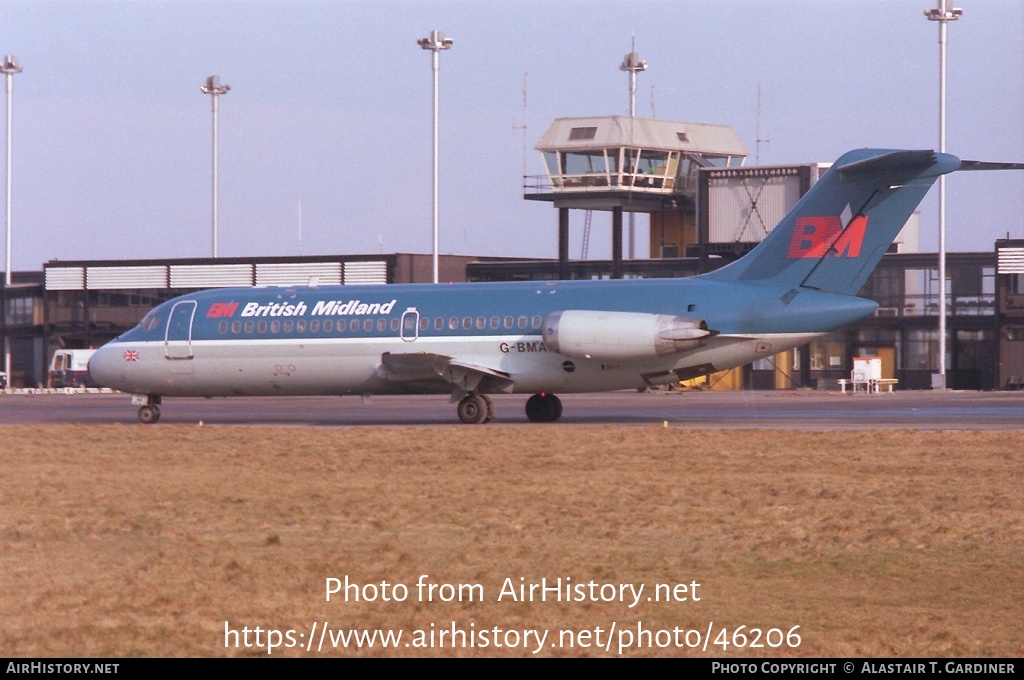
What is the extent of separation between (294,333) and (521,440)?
9.13 m

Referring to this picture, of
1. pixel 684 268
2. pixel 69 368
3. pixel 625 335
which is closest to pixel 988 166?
pixel 625 335

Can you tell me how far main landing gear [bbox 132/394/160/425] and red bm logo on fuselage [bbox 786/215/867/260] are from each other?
53.5 feet

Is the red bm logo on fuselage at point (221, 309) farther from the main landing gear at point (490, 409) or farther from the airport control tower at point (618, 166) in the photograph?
the airport control tower at point (618, 166)

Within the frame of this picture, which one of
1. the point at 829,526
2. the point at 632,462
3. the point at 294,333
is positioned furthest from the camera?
the point at 294,333

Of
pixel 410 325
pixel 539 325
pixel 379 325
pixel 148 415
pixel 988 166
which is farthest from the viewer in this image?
pixel 148 415

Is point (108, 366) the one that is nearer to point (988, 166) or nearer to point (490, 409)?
point (490, 409)

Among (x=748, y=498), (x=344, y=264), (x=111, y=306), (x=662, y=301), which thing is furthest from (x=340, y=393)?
(x=111, y=306)

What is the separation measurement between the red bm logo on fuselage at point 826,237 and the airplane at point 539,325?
3 centimetres

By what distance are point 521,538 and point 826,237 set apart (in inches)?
658

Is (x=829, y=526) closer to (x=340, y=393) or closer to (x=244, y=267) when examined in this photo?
(x=340, y=393)

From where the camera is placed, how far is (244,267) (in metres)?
69.4

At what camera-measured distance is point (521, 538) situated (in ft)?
44.3

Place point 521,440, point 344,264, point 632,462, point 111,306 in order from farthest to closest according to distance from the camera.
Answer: point 111,306
point 344,264
point 521,440
point 632,462

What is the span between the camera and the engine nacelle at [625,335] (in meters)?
28.6
